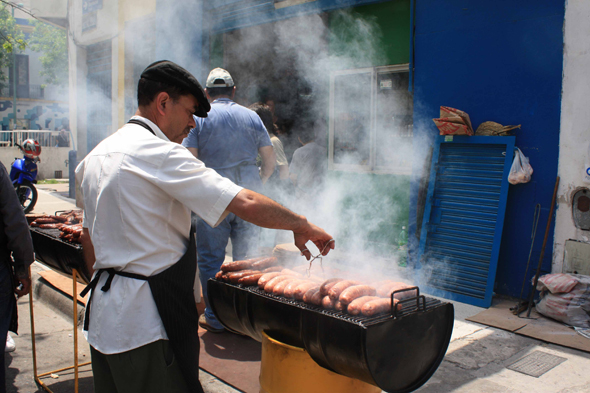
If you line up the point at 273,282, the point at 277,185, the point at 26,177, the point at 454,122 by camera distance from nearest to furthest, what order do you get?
the point at 273,282
the point at 454,122
the point at 277,185
the point at 26,177

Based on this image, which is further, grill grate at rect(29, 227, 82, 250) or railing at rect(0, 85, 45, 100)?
railing at rect(0, 85, 45, 100)

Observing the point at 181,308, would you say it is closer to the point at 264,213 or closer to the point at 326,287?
the point at 264,213

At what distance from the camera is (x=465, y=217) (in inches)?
205

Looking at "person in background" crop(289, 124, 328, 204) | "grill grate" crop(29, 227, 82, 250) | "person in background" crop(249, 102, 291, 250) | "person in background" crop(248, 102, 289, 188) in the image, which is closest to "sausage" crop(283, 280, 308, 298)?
"grill grate" crop(29, 227, 82, 250)

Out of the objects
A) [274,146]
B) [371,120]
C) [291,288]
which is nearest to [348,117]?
[371,120]

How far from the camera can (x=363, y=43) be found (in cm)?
670

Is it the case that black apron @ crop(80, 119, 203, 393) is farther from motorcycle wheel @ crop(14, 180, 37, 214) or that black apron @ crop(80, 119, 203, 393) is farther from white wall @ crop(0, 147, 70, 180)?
white wall @ crop(0, 147, 70, 180)

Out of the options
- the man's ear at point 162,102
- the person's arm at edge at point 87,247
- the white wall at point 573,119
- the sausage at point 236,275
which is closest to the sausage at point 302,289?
the sausage at point 236,275

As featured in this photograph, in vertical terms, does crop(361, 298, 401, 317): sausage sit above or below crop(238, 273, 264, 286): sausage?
above

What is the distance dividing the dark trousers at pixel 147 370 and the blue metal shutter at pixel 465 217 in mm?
4021

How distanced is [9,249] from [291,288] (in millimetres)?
1978

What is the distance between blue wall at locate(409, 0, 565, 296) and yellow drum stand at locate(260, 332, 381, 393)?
11.0ft

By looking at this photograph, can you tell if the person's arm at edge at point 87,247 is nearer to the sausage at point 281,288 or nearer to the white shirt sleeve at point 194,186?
the white shirt sleeve at point 194,186

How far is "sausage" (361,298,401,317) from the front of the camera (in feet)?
6.97
